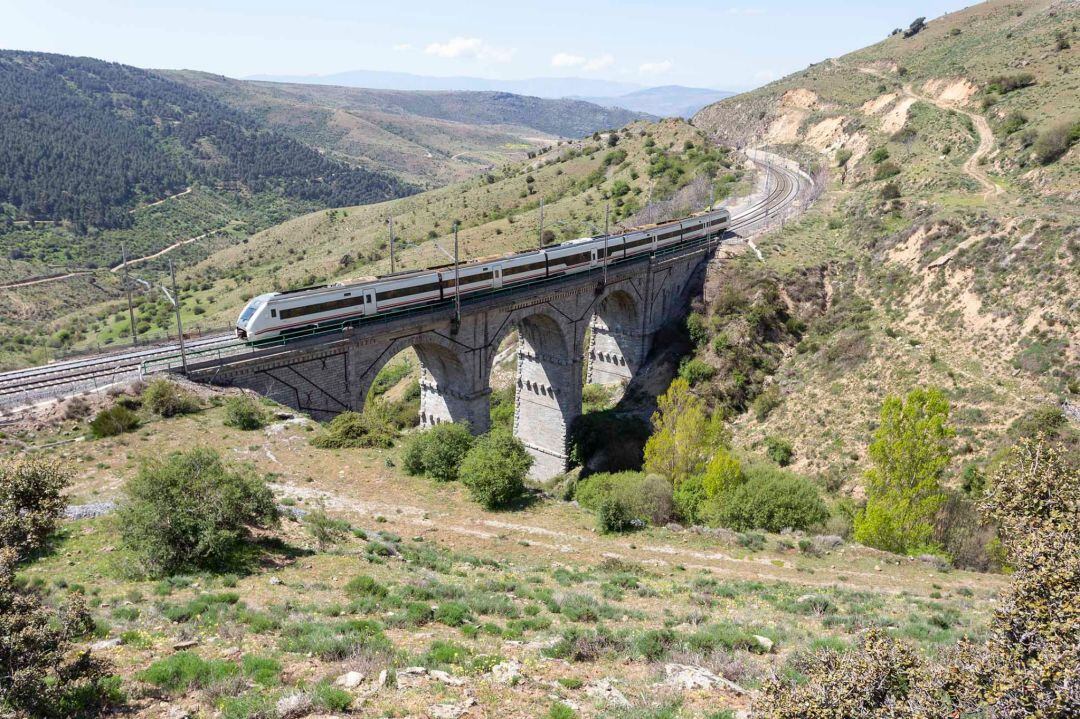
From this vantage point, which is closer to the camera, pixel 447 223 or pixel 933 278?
pixel 933 278

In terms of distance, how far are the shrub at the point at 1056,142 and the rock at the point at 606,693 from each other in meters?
59.0

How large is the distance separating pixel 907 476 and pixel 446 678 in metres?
22.1

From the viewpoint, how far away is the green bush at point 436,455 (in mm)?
28344

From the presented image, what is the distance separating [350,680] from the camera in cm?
1042

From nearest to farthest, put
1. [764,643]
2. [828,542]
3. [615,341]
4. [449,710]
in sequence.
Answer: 1. [449,710]
2. [764,643]
3. [828,542]
4. [615,341]

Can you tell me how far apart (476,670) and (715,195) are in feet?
242

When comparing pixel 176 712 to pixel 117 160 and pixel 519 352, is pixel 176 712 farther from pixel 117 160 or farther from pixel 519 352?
pixel 117 160

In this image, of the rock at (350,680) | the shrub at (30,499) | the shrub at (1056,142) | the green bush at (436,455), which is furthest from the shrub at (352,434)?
the shrub at (1056,142)

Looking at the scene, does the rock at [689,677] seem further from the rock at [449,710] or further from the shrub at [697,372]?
the shrub at [697,372]

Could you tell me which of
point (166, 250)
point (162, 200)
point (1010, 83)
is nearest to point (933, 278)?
point (1010, 83)

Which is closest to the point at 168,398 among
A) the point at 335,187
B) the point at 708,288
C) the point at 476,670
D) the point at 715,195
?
the point at 476,670

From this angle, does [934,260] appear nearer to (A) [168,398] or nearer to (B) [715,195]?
(B) [715,195]

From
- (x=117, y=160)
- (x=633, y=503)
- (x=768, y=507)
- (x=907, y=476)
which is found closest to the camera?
(x=907, y=476)

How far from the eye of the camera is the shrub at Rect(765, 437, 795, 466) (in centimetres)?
3912
